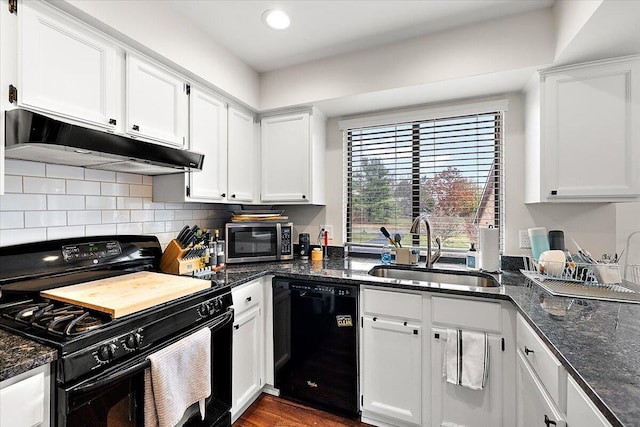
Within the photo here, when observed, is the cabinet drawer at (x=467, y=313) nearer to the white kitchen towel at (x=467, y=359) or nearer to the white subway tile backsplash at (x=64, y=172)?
the white kitchen towel at (x=467, y=359)

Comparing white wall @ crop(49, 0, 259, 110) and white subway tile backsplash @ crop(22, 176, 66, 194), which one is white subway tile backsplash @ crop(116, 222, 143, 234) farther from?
white wall @ crop(49, 0, 259, 110)

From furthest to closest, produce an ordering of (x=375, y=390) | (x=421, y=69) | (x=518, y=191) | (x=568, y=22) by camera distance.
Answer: (x=518, y=191)
(x=421, y=69)
(x=375, y=390)
(x=568, y=22)

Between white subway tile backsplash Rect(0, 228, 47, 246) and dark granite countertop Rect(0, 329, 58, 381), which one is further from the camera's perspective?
white subway tile backsplash Rect(0, 228, 47, 246)

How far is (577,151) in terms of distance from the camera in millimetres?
1735

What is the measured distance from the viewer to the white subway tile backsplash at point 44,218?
144 cm

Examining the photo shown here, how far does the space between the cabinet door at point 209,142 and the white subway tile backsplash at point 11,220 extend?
32.4 inches

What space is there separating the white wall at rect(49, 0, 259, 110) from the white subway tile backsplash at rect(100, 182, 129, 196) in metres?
0.80

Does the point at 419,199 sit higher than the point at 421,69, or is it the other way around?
the point at 421,69

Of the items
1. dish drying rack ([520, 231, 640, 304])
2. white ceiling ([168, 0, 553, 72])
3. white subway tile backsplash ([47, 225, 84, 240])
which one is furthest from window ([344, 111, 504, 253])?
white subway tile backsplash ([47, 225, 84, 240])

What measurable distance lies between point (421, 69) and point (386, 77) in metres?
0.24

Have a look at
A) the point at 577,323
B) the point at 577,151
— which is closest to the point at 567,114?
Answer: the point at 577,151

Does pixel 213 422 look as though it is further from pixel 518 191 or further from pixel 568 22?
pixel 568 22

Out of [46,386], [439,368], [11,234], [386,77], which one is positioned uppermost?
[386,77]

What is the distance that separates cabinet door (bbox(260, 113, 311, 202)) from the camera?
2.52 meters
